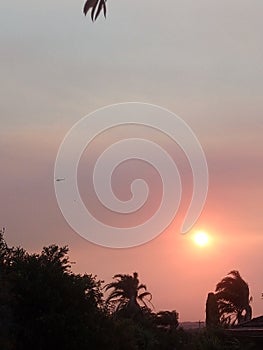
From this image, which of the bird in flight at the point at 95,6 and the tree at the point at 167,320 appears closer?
the bird in flight at the point at 95,6

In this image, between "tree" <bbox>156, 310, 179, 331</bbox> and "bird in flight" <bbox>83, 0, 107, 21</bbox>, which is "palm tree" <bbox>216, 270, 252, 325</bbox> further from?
"bird in flight" <bbox>83, 0, 107, 21</bbox>

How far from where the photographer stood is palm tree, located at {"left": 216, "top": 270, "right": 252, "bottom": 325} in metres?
81.8

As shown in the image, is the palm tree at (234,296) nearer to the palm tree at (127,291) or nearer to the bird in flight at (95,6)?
the palm tree at (127,291)

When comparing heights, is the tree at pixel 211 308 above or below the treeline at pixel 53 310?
above

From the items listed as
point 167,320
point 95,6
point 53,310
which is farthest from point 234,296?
point 95,6

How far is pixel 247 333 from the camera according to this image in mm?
32625

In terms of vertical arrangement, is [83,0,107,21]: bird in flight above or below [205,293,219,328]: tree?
below

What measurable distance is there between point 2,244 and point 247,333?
55.2 feet

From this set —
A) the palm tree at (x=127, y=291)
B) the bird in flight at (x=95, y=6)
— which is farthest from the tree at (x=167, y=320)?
the bird in flight at (x=95, y=6)

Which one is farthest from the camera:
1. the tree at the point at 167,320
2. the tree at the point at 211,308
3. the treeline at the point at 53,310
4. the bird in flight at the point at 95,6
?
the tree at the point at 167,320

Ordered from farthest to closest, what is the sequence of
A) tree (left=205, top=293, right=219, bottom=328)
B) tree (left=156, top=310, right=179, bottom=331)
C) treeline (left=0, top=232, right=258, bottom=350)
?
tree (left=156, top=310, right=179, bottom=331) → tree (left=205, top=293, right=219, bottom=328) → treeline (left=0, top=232, right=258, bottom=350)

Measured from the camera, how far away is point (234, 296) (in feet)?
272

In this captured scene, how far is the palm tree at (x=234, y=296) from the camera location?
268ft

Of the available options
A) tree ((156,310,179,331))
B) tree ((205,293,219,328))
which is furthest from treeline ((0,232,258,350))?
tree ((156,310,179,331))
